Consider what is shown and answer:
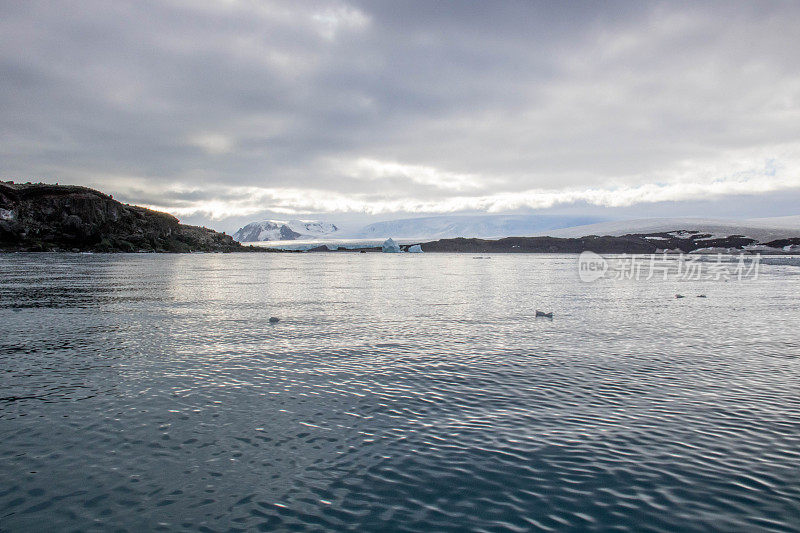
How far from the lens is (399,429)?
1061cm

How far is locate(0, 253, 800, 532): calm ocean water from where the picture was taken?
7414 millimetres

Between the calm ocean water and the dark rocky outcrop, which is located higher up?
the dark rocky outcrop

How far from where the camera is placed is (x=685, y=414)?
11.5m

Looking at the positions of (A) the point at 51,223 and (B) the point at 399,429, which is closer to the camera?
(B) the point at 399,429

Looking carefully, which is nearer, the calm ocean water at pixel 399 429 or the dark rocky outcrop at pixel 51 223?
the calm ocean water at pixel 399 429

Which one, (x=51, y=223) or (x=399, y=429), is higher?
(x=51, y=223)

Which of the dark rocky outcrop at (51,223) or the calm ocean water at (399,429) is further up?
the dark rocky outcrop at (51,223)

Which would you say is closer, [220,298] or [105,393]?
[105,393]

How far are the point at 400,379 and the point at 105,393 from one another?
816 cm

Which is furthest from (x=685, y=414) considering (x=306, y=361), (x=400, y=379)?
(x=306, y=361)

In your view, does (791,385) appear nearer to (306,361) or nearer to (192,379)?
(306,361)

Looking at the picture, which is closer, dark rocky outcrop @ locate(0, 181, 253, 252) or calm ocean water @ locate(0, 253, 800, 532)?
calm ocean water @ locate(0, 253, 800, 532)

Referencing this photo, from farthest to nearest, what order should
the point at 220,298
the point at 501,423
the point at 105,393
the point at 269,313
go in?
the point at 220,298 → the point at 269,313 → the point at 105,393 → the point at 501,423

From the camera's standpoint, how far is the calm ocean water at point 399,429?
7.41 meters
